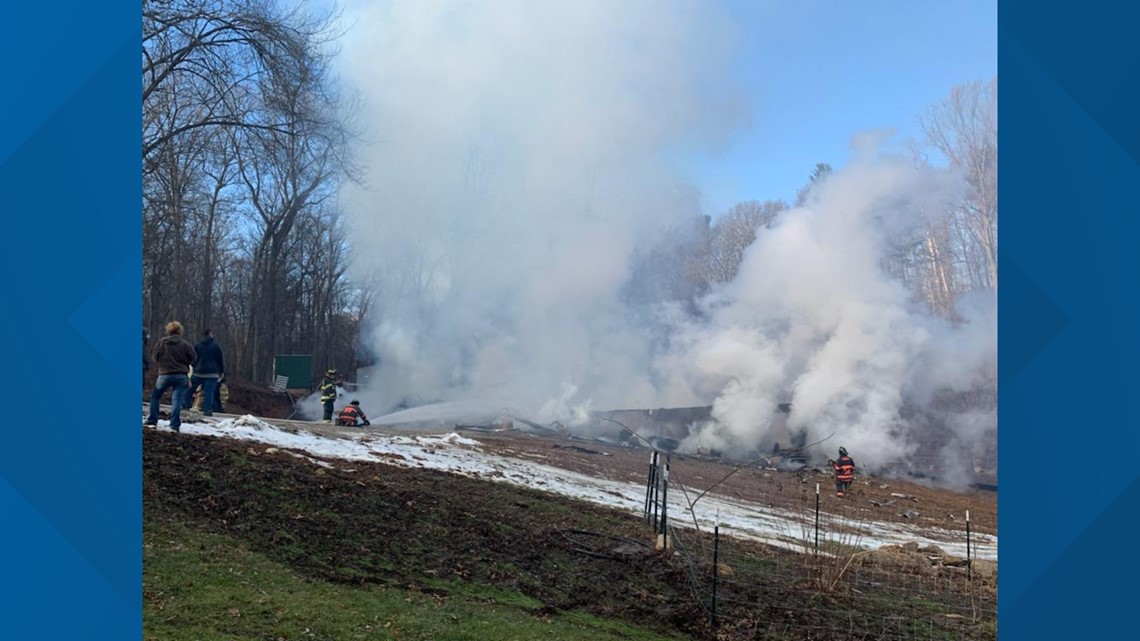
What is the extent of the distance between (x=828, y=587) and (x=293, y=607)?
6.01 meters

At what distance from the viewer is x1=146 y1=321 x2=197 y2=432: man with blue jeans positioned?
38.7ft

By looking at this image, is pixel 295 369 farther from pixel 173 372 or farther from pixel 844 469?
pixel 844 469

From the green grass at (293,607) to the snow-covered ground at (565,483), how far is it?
4.83 m

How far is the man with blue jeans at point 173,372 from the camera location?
11789mm

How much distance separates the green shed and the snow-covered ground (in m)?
23.9

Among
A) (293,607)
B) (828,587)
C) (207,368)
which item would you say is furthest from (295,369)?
(293,607)

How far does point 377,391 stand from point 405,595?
26.3 meters

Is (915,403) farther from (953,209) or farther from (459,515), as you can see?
(459,515)

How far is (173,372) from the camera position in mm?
11844

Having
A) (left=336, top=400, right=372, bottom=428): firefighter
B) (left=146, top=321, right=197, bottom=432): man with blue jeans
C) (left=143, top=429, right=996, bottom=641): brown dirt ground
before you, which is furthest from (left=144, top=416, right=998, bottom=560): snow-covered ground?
(left=336, top=400, right=372, bottom=428): firefighter

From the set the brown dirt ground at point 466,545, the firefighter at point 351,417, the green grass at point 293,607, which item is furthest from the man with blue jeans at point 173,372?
the firefighter at point 351,417

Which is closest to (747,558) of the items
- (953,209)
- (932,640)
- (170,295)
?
(932,640)

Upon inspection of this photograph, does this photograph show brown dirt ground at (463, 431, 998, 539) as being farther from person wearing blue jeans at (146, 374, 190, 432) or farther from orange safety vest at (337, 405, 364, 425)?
person wearing blue jeans at (146, 374, 190, 432)

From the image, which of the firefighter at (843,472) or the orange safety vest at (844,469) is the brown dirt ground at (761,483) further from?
the orange safety vest at (844,469)
